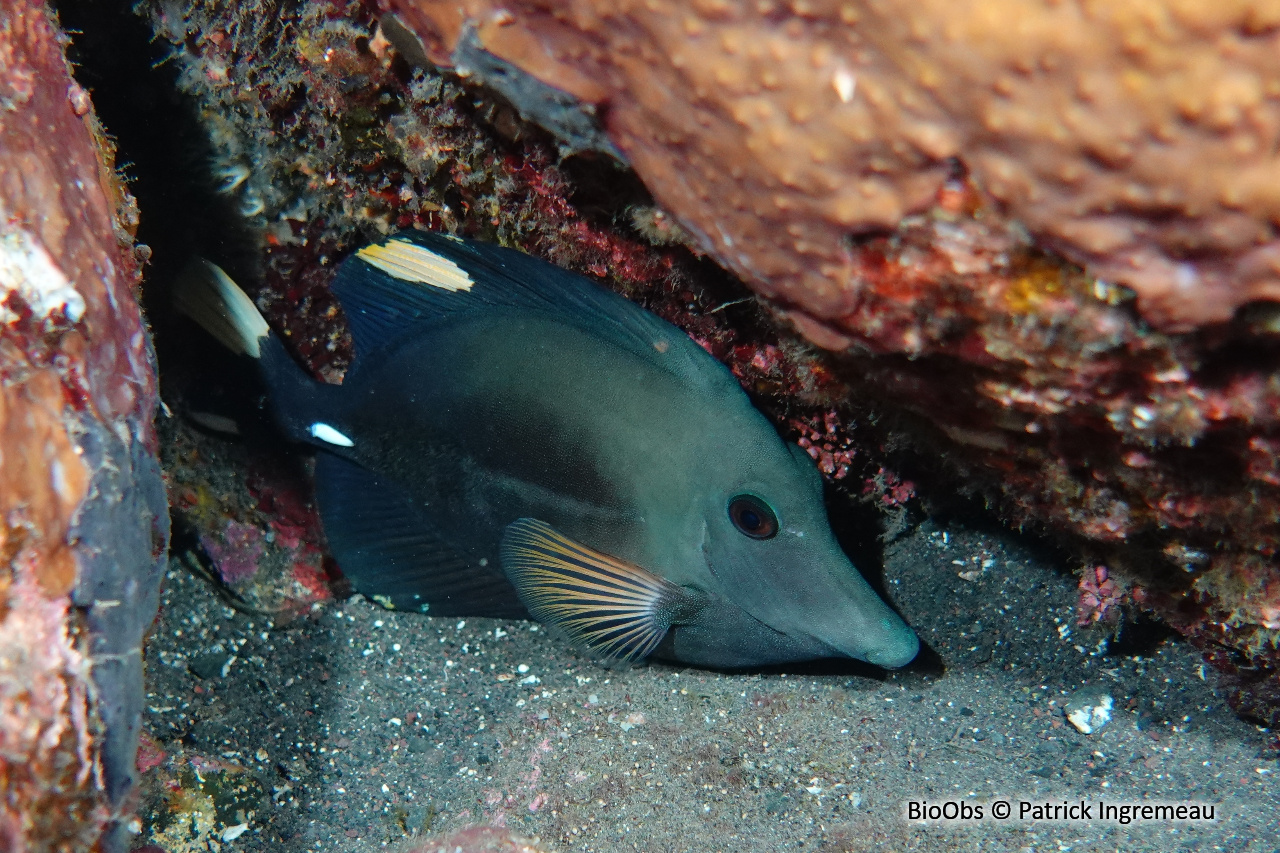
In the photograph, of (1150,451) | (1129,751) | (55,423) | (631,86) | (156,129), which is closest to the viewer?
(55,423)

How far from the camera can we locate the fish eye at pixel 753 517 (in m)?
2.32

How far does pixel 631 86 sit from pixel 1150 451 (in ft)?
5.14

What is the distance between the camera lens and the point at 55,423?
1482 mm

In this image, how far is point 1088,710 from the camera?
9.20ft

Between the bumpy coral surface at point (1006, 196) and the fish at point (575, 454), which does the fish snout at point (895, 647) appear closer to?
the fish at point (575, 454)

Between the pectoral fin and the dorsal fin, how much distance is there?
67cm

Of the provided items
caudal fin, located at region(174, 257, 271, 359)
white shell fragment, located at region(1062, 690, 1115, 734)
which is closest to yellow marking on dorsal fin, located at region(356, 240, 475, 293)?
caudal fin, located at region(174, 257, 271, 359)

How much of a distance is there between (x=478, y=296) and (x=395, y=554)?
1.22 meters

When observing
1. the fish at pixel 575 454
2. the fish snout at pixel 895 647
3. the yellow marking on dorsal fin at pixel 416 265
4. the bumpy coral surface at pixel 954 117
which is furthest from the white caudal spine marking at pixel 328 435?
the fish snout at pixel 895 647

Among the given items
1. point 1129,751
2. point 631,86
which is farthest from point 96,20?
point 1129,751

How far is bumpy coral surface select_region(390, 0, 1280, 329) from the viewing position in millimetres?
1195

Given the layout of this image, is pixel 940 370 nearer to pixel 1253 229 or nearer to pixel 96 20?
pixel 1253 229

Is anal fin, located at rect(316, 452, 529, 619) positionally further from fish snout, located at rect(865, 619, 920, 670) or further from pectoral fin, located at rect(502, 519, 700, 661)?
fish snout, located at rect(865, 619, 920, 670)

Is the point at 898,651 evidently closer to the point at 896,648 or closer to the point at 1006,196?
the point at 896,648
